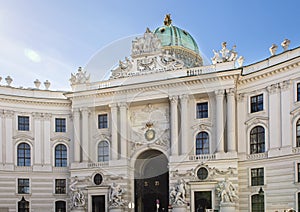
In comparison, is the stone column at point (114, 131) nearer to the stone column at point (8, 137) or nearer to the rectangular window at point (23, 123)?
the rectangular window at point (23, 123)

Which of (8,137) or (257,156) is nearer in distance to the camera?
(257,156)

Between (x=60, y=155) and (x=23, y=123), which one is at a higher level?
(x=23, y=123)

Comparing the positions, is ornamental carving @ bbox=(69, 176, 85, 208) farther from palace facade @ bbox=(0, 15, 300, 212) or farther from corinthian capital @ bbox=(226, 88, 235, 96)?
corinthian capital @ bbox=(226, 88, 235, 96)

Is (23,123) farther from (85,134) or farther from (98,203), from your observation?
(98,203)

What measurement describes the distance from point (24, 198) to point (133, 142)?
42.8ft

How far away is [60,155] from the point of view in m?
52.8

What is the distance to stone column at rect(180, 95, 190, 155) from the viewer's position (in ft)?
151

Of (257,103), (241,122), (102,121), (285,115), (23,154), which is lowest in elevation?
(23,154)

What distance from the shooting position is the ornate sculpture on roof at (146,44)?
49.2 m

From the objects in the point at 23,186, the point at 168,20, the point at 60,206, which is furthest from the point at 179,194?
the point at 168,20

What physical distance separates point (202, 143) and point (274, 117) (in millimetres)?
7664

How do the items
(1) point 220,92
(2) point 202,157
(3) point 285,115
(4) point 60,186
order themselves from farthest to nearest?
(4) point 60,186 → (1) point 220,92 → (2) point 202,157 → (3) point 285,115

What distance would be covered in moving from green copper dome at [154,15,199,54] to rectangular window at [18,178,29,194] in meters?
22.9

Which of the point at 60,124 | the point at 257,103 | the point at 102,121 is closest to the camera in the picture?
the point at 257,103
